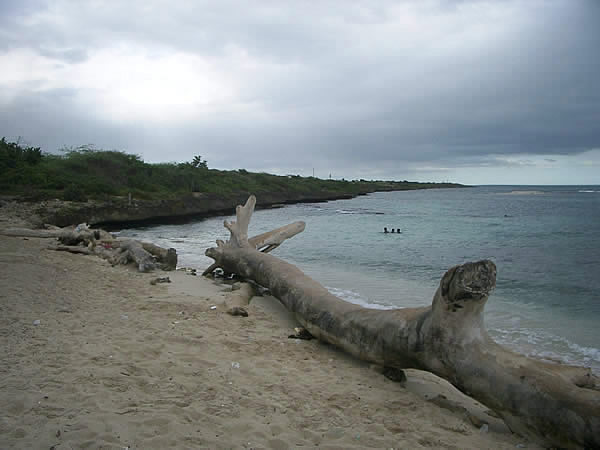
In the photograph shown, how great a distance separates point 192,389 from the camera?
3.41 meters

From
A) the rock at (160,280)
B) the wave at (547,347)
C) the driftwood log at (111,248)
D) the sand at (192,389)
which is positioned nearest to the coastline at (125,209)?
the driftwood log at (111,248)

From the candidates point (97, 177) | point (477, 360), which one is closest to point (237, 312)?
point (477, 360)

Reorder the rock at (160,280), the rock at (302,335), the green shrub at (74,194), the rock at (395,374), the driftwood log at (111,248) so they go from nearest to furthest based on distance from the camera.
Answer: the rock at (395,374) → the rock at (302,335) → the rock at (160,280) → the driftwood log at (111,248) → the green shrub at (74,194)

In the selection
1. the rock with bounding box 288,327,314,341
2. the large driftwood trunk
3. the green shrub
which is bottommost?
the rock with bounding box 288,327,314,341

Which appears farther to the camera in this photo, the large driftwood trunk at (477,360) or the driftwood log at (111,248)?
the driftwood log at (111,248)

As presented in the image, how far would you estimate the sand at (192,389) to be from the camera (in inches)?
107

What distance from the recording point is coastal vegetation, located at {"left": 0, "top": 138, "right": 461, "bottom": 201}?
23.5 meters

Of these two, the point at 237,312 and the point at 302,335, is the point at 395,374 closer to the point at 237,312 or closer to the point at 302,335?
the point at 302,335

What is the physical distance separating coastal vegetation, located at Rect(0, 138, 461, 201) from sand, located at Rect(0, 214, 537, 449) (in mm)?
20205

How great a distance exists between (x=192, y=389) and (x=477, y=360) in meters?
2.39

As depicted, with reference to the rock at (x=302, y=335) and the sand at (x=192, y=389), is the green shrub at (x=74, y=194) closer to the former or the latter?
the sand at (x=192, y=389)

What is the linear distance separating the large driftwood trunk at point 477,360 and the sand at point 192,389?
0.98 feet

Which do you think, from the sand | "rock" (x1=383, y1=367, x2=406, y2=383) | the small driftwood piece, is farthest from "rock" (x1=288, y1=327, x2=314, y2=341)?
the small driftwood piece

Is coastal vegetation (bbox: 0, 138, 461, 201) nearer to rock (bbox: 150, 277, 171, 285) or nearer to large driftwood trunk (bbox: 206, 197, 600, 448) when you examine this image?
rock (bbox: 150, 277, 171, 285)
